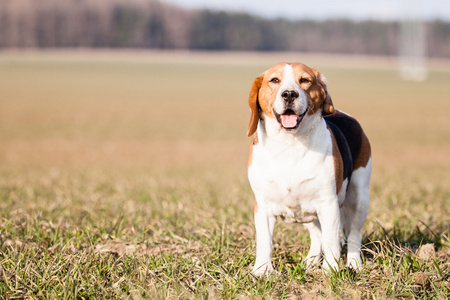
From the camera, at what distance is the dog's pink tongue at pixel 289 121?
Answer: 11.6ft

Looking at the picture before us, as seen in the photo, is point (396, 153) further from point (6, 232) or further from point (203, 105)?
point (203, 105)

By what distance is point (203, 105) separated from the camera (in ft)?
127

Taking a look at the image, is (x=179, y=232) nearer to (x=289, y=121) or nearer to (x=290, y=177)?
(x=290, y=177)

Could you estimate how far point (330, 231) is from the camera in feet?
12.2

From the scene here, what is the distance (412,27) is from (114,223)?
9120 centimetres

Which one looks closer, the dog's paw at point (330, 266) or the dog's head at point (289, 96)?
the dog's head at point (289, 96)

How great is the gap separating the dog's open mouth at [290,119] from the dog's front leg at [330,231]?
2.13 feet

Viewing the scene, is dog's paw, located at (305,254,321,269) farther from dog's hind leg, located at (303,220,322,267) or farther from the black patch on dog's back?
the black patch on dog's back

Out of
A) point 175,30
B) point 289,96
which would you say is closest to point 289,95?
point 289,96

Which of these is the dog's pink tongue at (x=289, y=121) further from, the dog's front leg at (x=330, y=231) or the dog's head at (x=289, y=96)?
the dog's front leg at (x=330, y=231)

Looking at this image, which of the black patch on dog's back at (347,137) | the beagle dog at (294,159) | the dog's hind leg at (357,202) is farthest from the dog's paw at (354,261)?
the black patch on dog's back at (347,137)

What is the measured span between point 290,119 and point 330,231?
2.95 feet

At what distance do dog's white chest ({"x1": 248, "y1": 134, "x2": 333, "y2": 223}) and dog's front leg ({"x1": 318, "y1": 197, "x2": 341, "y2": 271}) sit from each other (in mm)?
88

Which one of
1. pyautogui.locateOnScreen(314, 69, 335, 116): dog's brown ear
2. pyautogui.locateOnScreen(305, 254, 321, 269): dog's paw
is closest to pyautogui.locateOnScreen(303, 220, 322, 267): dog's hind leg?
pyautogui.locateOnScreen(305, 254, 321, 269): dog's paw
